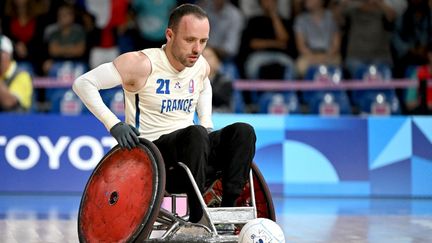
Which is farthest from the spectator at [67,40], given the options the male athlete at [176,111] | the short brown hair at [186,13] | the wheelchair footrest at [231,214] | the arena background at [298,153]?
the wheelchair footrest at [231,214]

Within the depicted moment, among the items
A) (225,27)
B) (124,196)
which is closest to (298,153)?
(225,27)

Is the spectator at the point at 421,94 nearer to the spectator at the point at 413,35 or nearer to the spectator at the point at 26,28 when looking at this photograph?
the spectator at the point at 413,35

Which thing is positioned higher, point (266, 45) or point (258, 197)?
point (266, 45)

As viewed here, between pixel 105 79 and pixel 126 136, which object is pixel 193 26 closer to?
→ pixel 105 79

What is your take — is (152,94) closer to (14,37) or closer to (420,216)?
(420,216)

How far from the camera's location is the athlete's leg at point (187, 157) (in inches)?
229

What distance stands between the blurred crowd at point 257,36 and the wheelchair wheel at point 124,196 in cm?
740

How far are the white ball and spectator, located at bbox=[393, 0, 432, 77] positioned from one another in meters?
8.78

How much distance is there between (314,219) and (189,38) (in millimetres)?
3284

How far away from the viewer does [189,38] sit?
625cm

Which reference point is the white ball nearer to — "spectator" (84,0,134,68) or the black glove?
the black glove

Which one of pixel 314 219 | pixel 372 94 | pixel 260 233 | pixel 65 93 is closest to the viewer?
pixel 260 233

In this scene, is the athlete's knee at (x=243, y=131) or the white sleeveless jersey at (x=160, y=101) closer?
the athlete's knee at (x=243, y=131)

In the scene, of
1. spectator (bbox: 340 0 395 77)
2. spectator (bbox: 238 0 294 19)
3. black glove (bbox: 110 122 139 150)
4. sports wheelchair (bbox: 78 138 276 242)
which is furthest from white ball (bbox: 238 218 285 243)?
spectator (bbox: 238 0 294 19)
